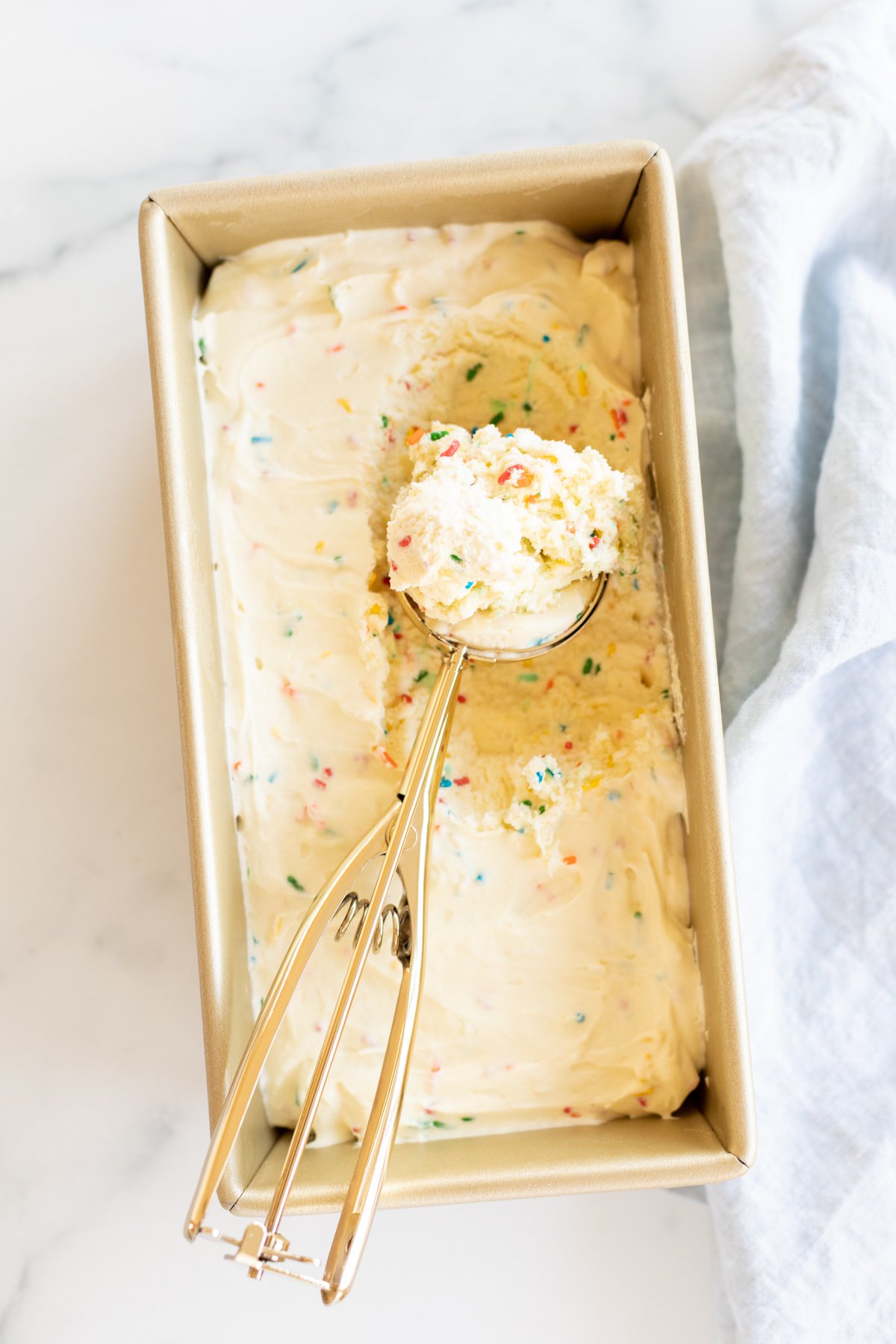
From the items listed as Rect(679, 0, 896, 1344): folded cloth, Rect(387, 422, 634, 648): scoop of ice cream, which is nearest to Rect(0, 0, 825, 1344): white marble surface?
Rect(679, 0, 896, 1344): folded cloth

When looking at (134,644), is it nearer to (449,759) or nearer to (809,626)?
(449,759)

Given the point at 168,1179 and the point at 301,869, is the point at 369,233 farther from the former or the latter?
the point at 168,1179

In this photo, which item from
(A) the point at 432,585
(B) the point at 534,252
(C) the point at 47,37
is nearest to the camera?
(A) the point at 432,585

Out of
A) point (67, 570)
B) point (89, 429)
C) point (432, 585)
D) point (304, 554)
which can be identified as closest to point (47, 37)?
point (89, 429)

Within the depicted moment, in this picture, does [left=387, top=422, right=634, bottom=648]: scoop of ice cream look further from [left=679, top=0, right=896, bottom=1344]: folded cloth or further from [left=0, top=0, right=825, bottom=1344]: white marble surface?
[left=0, top=0, right=825, bottom=1344]: white marble surface

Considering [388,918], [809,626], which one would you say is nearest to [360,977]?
[388,918]

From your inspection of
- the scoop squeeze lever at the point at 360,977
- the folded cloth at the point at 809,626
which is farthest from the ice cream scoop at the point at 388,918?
the folded cloth at the point at 809,626
